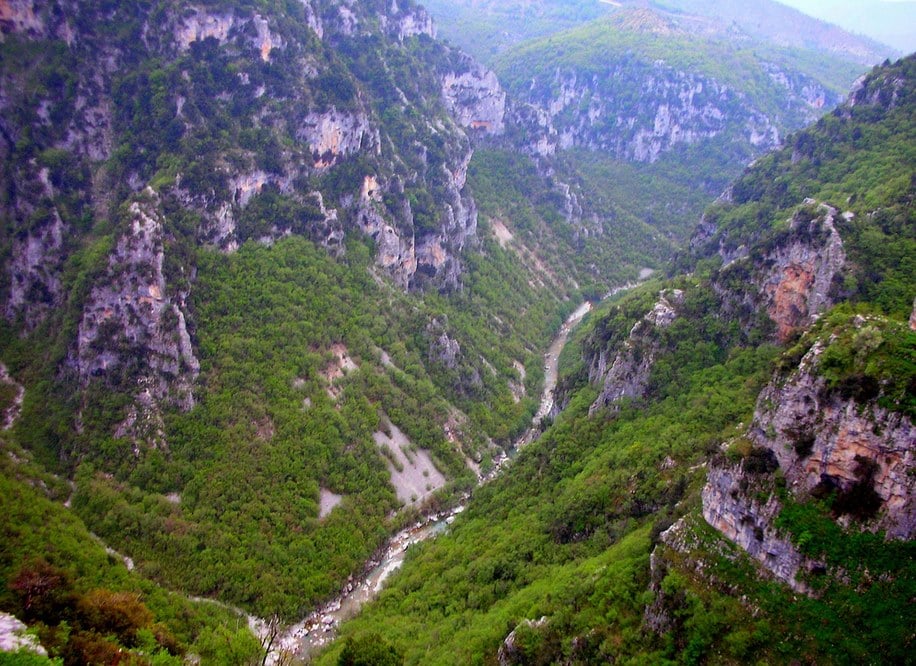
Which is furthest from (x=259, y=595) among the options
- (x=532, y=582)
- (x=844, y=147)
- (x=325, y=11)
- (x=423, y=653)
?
(x=325, y=11)

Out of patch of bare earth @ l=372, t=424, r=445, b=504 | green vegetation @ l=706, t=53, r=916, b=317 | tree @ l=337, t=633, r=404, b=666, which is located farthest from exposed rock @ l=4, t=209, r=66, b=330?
green vegetation @ l=706, t=53, r=916, b=317

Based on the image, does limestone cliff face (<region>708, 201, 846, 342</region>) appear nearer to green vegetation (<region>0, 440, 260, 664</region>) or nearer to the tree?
the tree

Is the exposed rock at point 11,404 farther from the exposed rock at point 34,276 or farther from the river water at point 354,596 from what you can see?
the river water at point 354,596

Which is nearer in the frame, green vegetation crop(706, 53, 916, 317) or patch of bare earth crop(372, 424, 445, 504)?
green vegetation crop(706, 53, 916, 317)

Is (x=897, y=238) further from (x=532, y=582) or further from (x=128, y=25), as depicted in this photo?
(x=128, y=25)

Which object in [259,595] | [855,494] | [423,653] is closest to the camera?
[855,494]

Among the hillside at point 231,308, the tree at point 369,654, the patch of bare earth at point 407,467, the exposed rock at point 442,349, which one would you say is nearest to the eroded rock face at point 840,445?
the tree at point 369,654
